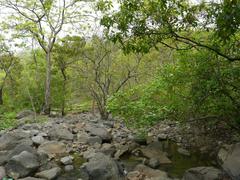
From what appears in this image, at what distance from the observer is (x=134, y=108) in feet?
31.0

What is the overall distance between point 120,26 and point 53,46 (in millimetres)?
15549

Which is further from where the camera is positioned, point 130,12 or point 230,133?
point 230,133

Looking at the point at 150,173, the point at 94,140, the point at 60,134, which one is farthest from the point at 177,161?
the point at 60,134

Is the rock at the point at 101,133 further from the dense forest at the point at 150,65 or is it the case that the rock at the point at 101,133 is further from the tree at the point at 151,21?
the tree at the point at 151,21

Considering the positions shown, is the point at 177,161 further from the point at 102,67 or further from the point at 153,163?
the point at 102,67

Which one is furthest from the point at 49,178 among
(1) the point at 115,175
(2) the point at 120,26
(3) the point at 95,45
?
(3) the point at 95,45

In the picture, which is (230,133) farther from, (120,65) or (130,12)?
(120,65)

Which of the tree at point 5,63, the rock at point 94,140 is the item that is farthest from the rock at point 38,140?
the tree at point 5,63

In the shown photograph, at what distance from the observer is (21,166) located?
825 cm

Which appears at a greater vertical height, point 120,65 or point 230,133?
point 120,65

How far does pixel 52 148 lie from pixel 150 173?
3944 mm

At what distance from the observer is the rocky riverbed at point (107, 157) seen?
8008 millimetres

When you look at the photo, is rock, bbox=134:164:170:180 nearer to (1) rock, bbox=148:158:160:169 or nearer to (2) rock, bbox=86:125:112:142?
(1) rock, bbox=148:158:160:169

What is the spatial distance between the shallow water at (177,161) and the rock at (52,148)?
2.27 meters
